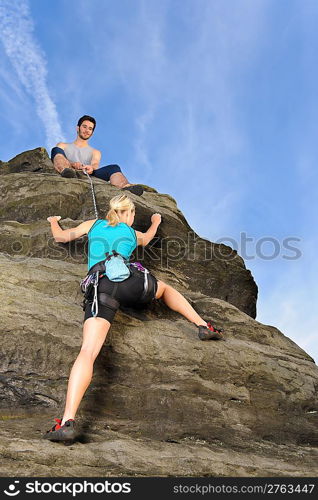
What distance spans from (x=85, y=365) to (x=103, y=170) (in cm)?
929

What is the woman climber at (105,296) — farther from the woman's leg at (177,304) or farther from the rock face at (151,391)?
the rock face at (151,391)

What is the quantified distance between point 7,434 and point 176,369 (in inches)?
117

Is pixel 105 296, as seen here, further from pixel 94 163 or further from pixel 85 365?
pixel 94 163

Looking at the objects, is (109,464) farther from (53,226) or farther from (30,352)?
(53,226)

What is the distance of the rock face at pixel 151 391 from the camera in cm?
650

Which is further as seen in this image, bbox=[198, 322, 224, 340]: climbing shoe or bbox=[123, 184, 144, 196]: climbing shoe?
bbox=[123, 184, 144, 196]: climbing shoe

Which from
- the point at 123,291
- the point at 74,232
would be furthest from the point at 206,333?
the point at 74,232

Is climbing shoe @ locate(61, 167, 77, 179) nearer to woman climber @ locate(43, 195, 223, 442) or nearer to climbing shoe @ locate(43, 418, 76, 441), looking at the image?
woman climber @ locate(43, 195, 223, 442)

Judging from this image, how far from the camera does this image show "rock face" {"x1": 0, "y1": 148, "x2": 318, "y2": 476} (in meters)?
6.50

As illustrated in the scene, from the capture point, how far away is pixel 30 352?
803 cm

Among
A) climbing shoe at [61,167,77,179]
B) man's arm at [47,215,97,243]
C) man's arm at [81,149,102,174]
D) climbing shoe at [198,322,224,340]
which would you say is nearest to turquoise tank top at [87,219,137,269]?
man's arm at [47,215,97,243]

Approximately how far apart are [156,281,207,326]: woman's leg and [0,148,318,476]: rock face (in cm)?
43

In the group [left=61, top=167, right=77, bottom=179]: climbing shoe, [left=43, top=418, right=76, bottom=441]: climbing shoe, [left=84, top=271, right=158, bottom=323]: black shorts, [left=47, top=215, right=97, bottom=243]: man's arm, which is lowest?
[left=43, top=418, right=76, bottom=441]: climbing shoe
